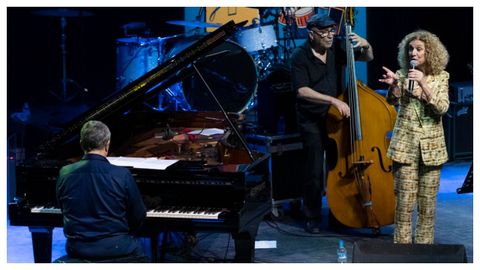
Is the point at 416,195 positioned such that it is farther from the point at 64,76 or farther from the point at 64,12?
the point at 64,76

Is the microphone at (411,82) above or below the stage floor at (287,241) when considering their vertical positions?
above

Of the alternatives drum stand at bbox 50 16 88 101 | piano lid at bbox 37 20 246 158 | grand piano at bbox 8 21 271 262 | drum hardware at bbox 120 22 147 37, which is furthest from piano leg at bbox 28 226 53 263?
drum stand at bbox 50 16 88 101

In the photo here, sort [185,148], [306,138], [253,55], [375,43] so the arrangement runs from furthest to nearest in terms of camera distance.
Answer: [375,43], [253,55], [306,138], [185,148]

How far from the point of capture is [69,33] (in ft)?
36.6

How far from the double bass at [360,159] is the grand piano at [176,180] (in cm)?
122

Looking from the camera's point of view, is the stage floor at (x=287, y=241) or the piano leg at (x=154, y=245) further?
the stage floor at (x=287, y=241)

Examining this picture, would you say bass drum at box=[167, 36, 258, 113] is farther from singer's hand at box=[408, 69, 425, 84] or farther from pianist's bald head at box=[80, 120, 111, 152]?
pianist's bald head at box=[80, 120, 111, 152]

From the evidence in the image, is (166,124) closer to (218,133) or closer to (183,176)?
(218,133)

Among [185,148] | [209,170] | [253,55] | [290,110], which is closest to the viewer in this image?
[209,170]

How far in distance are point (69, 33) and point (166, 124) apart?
5.17 meters

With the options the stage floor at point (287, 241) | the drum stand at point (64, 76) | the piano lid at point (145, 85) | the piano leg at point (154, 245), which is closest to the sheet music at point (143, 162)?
the piano lid at point (145, 85)

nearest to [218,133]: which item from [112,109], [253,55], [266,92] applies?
[112,109]

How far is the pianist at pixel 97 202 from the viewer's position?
14.9 feet

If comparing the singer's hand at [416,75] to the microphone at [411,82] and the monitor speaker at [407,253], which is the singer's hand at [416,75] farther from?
the monitor speaker at [407,253]
